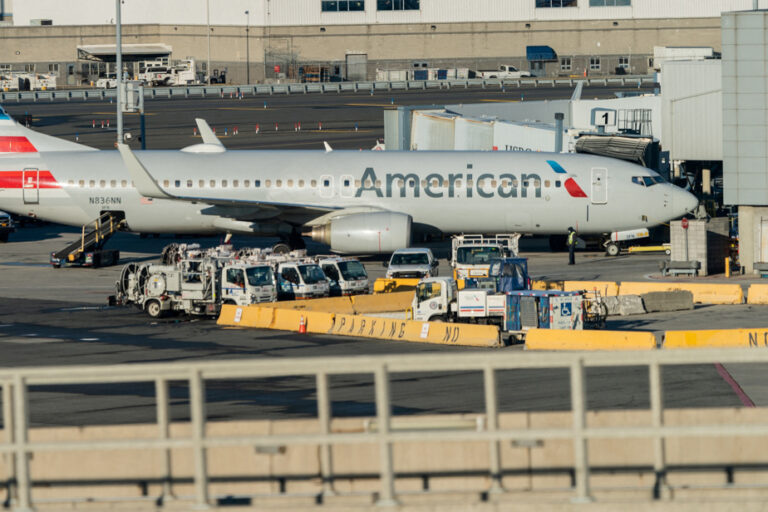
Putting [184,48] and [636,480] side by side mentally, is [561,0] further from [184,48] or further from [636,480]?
[636,480]

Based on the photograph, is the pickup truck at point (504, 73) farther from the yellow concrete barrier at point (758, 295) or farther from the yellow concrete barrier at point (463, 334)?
the yellow concrete barrier at point (463, 334)

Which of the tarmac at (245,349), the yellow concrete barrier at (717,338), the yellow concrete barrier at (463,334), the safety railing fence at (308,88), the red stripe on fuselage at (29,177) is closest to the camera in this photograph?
the tarmac at (245,349)

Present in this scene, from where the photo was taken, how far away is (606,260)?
53281 mm

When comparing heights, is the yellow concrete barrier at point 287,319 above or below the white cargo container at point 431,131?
below

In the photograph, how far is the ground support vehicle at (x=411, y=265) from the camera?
44.6 meters

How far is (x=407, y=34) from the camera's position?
15775 centimetres

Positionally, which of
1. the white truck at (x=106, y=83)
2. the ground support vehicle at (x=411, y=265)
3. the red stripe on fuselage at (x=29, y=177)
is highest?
the white truck at (x=106, y=83)

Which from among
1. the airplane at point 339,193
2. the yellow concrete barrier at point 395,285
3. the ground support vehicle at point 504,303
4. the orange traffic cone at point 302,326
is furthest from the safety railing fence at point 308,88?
the orange traffic cone at point 302,326

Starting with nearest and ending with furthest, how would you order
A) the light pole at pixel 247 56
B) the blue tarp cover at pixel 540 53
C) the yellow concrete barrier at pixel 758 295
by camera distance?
1. the yellow concrete barrier at pixel 758 295
2. the blue tarp cover at pixel 540 53
3. the light pole at pixel 247 56

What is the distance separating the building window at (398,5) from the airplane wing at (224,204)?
108351 millimetres

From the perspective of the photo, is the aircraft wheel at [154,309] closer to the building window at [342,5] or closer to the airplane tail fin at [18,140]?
the airplane tail fin at [18,140]

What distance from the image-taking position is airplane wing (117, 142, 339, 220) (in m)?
49.3

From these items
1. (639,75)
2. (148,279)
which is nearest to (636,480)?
(148,279)

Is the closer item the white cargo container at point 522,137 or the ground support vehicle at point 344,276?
the ground support vehicle at point 344,276
